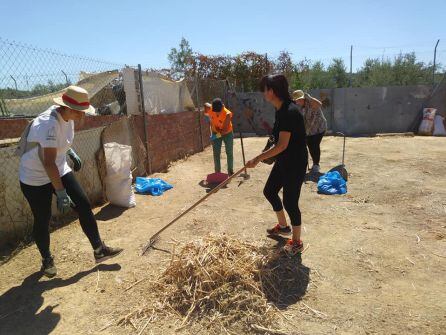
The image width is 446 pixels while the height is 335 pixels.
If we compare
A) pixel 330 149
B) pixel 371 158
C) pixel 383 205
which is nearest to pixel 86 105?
pixel 383 205

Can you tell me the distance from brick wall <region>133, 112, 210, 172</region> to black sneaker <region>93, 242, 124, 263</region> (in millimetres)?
3778

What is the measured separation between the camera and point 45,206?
3555 millimetres

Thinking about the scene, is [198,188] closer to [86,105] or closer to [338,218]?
[338,218]

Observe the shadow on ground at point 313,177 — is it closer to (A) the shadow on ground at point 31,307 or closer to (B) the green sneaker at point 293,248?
(B) the green sneaker at point 293,248

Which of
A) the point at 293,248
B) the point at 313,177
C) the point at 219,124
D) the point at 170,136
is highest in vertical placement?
the point at 219,124

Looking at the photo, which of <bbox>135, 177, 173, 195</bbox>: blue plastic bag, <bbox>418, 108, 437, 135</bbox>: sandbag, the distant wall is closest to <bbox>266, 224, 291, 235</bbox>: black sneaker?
<bbox>135, 177, 173, 195</bbox>: blue plastic bag

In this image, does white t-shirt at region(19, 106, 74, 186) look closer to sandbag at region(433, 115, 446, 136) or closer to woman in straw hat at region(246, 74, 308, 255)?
woman in straw hat at region(246, 74, 308, 255)

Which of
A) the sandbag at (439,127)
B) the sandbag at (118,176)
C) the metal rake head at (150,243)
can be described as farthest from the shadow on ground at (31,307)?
the sandbag at (439,127)

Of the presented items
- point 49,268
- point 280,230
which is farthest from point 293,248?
point 49,268

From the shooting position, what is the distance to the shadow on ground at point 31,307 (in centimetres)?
297

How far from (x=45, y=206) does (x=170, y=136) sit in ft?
18.2

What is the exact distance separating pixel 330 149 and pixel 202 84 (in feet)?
15.1

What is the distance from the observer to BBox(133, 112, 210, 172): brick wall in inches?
314

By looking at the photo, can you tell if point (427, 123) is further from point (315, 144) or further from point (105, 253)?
point (105, 253)
